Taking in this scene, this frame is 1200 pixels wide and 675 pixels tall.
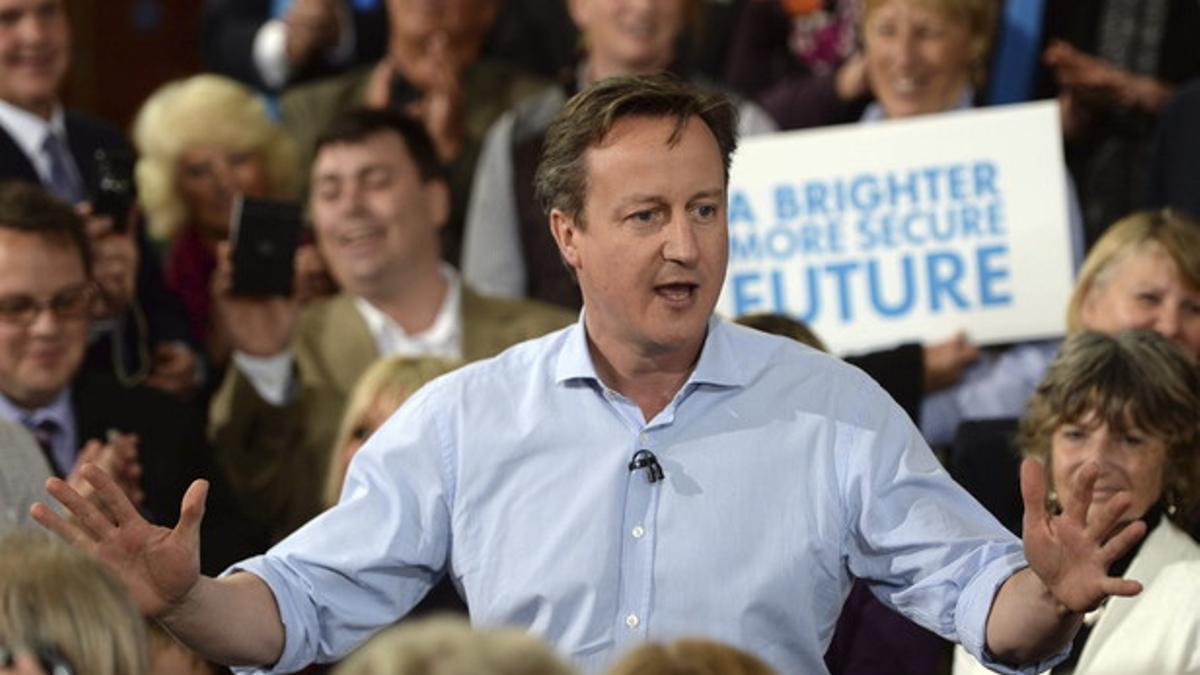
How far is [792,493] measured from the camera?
341cm

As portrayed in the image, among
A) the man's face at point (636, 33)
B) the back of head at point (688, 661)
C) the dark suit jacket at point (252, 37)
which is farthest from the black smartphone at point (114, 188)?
the back of head at point (688, 661)

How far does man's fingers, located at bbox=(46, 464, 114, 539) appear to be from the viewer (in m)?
3.21

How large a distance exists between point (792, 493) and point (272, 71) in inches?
166

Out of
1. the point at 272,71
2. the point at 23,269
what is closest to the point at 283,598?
the point at 23,269

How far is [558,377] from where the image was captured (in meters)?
3.55

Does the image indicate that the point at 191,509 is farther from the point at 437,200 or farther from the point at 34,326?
the point at 437,200

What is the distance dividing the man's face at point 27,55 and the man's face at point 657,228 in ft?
9.37

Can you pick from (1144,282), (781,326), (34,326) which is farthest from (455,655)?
(1144,282)

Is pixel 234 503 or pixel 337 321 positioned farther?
pixel 337 321

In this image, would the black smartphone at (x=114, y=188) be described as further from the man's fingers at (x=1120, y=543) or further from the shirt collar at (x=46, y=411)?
the man's fingers at (x=1120, y=543)

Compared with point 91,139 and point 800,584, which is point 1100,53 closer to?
point 91,139

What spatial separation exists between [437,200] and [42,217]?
1.27 metres

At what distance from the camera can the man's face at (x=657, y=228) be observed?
3434 mm

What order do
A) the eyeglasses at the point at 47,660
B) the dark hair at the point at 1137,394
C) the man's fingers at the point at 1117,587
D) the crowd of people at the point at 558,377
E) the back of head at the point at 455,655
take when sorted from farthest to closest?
the dark hair at the point at 1137,394
the crowd of people at the point at 558,377
the man's fingers at the point at 1117,587
the eyeglasses at the point at 47,660
the back of head at the point at 455,655
